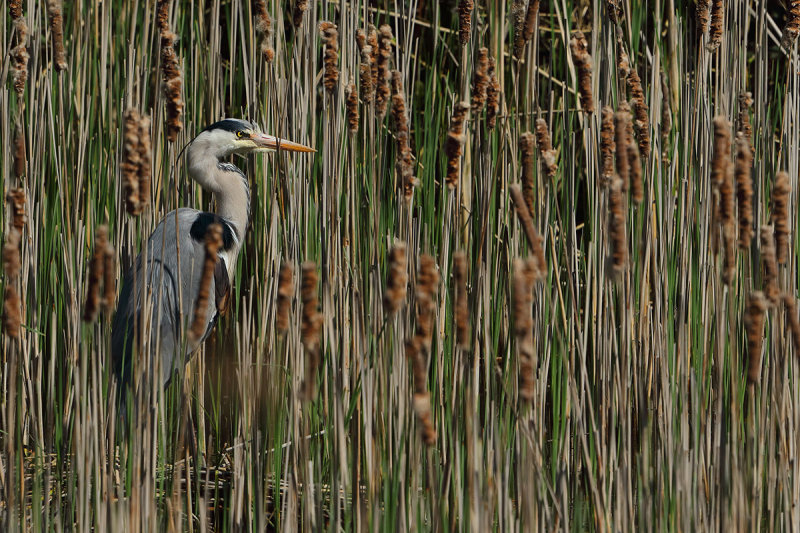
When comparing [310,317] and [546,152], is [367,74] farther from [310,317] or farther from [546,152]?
[310,317]

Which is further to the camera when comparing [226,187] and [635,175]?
[226,187]

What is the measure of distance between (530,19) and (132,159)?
789mm

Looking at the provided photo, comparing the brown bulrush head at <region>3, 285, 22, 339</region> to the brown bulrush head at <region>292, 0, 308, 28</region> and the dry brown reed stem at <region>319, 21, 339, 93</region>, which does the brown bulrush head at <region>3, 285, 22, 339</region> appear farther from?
the brown bulrush head at <region>292, 0, 308, 28</region>

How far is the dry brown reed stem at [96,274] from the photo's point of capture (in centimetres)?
104

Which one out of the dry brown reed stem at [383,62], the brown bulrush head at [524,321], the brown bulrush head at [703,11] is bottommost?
the brown bulrush head at [524,321]

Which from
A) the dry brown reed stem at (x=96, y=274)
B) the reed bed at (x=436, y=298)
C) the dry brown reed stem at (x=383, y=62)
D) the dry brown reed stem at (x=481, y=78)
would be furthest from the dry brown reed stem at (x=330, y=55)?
the dry brown reed stem at (x=96, y=274)

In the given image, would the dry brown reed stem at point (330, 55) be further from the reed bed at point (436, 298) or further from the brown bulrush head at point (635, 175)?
the brown bulrush head at point (635, 175)

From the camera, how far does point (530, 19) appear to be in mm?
1606

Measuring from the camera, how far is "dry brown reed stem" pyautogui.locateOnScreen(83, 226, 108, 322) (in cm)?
104

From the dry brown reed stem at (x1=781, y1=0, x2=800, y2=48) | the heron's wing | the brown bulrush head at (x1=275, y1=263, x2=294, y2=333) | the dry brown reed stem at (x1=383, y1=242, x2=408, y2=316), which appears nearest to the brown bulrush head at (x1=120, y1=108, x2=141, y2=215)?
the brown bulrush head at (x1=275, y1=263, x2=294, y2=333)

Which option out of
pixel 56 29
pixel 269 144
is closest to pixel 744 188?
pixel 56 29

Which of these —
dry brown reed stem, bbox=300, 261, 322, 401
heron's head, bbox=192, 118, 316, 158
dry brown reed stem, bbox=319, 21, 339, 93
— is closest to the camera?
dry brown reed stem, bbox=300, 261, 322, 401

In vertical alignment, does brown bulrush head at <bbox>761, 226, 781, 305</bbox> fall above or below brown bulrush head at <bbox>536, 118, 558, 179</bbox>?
below

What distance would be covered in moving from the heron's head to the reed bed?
68 millimetres
